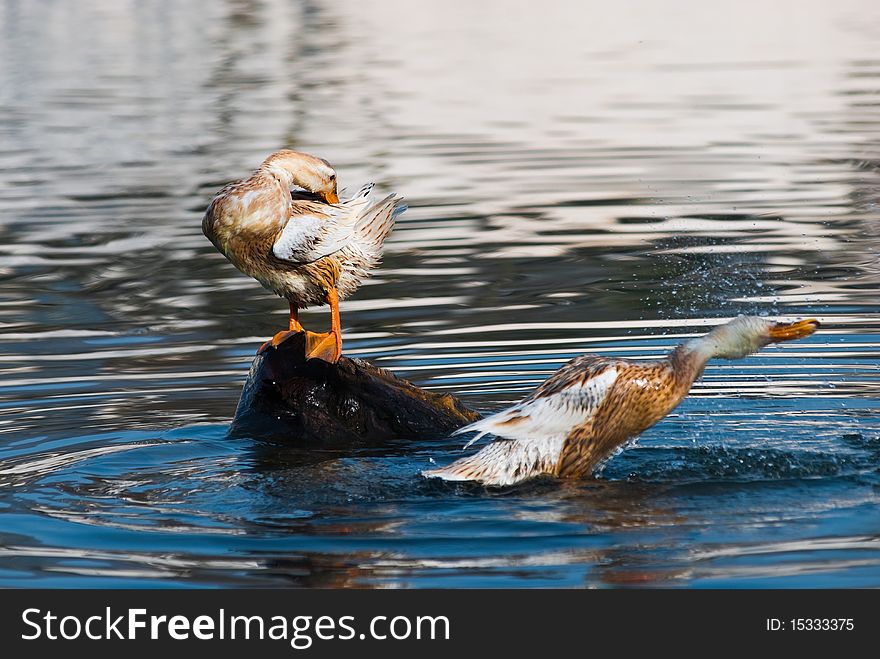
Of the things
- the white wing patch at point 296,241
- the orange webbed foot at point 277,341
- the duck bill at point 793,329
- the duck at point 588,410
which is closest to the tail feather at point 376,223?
the white wing patch at point 296,241

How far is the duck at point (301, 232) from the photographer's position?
7812 millimetres

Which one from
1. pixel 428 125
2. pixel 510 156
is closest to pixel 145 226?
pixel 510 156

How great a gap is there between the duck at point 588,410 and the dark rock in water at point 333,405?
1.04m

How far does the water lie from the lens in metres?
6.06

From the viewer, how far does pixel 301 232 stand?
784cm

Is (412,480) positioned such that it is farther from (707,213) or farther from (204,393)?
(707,213)

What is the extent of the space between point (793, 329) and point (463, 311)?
13.5ft

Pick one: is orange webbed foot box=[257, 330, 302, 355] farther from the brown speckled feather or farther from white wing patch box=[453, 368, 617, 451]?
white wing patch box=[453, 368, 617, 451]

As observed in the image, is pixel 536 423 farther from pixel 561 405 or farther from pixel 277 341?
pixel 277 341

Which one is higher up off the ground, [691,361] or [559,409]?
[691,361]

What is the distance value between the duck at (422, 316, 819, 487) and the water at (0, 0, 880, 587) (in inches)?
4.8

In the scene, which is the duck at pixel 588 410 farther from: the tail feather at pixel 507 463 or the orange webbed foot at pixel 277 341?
the orange webbed foot at pixel 277 341

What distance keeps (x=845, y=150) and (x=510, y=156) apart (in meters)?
3.76

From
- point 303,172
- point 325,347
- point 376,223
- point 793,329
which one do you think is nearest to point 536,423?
point 793,329
